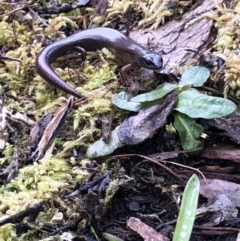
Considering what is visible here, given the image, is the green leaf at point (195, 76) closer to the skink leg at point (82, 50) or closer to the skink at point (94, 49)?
the skink at point (94, 49)

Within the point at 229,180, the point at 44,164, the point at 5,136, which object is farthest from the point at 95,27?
the point at 229,180

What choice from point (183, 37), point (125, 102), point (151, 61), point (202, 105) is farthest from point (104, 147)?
point (183, 37)

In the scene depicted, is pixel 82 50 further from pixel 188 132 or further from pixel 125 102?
pixel 188 132

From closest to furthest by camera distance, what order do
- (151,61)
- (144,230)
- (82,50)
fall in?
(144,230)
(151,61)
(82,50)

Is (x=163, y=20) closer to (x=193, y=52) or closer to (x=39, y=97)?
(x=193, y=52)

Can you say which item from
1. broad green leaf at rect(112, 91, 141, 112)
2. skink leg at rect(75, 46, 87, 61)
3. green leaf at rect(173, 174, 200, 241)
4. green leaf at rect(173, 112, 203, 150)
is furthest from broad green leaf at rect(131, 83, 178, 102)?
skink leg at rect(75, 46, 87, 61)

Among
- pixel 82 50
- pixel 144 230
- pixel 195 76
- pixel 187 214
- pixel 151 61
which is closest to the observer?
pixel 187 214

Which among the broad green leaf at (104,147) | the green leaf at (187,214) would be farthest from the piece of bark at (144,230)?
the broad green leaf at (104,147)
